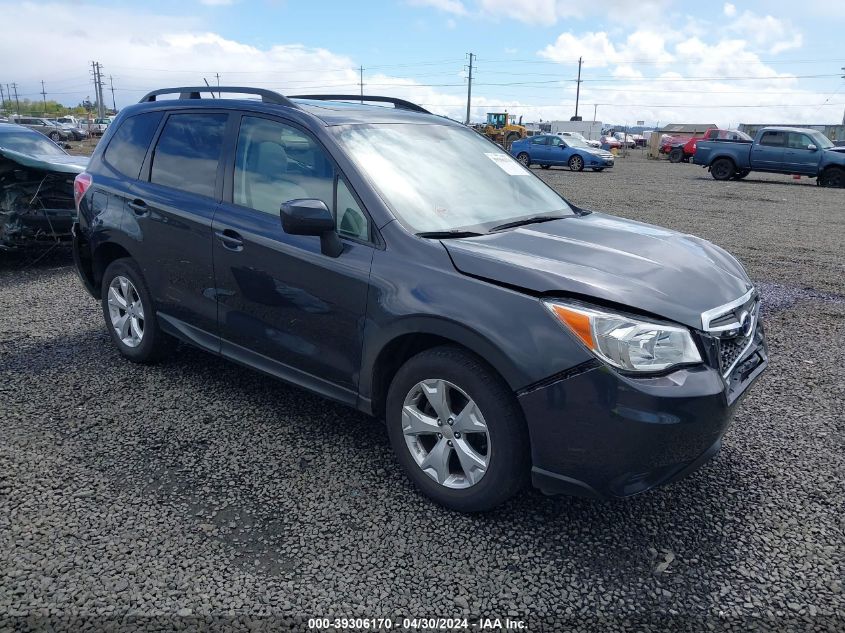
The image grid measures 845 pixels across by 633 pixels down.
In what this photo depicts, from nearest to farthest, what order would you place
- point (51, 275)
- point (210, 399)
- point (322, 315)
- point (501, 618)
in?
point (501, 618) < point (322, 315) < point (210, 399) < point (51, 275)

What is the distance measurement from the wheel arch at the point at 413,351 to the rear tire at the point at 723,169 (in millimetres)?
23620

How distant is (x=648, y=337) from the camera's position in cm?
254

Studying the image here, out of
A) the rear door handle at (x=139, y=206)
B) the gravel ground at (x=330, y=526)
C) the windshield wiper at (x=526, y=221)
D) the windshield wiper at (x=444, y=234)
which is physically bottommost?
the gravel ground at (x=330, y=526)

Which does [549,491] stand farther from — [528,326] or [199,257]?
[199,257]

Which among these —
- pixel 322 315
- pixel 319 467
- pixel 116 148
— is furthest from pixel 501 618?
pixel 116 148

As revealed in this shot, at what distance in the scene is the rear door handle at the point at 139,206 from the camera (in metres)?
4.30

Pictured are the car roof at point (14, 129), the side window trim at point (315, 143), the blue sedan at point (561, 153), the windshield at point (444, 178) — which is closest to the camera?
the side window trim at point (315, 143)

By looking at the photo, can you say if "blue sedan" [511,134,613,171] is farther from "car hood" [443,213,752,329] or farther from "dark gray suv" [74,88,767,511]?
"car hood" [443,213,752,329]

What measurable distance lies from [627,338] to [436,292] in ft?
2.68

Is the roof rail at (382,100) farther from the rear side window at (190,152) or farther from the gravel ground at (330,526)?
the gravel ground at (330,526)

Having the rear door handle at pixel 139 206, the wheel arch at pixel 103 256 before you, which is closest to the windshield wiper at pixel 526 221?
the rear door handle at pixel 139 206

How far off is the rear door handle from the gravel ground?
114 centimetres

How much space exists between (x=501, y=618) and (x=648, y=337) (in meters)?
1.20

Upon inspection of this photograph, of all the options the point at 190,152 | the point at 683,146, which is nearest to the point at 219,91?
the point at 190,152
